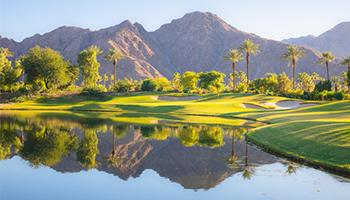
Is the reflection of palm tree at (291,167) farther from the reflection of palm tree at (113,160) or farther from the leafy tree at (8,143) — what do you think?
the leafy tree at (8,143)

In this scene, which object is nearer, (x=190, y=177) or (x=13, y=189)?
(x=13, y=189)

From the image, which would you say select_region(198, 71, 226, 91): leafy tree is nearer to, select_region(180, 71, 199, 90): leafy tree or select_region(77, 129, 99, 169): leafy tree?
select_region(180, 71, 199, 90): leafy tree

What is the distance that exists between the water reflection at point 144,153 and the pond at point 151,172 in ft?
0.17

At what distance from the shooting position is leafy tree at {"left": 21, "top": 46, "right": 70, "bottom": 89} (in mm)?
84625

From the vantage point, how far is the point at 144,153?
63.8 ft

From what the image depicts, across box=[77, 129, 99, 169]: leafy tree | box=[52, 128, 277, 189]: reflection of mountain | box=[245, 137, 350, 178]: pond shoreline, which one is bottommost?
box=[245, 137, 350, 178]: pond shoreline

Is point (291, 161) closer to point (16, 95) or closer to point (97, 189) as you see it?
point (97, 189)

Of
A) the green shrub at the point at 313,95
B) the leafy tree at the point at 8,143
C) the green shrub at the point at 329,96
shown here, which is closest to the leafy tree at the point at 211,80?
the green shrub at the point at 313,95

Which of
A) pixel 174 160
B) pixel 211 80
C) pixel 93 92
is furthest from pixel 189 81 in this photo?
pixel 174 160

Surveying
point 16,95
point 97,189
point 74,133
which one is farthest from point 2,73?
point 97,189

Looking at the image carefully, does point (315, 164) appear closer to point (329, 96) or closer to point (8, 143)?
point (8, 143)

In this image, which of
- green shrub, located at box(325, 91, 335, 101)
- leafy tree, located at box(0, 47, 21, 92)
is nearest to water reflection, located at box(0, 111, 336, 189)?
green shrub, located at box(325, 91, 335, 101)

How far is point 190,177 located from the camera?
1431cm

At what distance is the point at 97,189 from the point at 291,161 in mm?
11892
